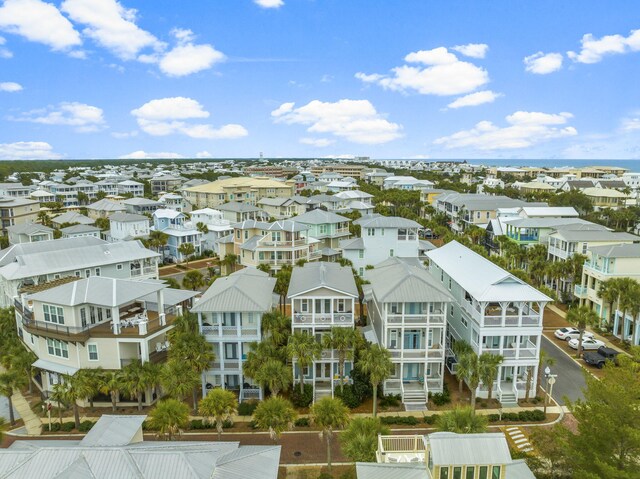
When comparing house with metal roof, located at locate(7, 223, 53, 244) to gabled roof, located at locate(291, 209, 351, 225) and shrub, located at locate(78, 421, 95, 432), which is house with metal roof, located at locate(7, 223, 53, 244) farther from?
shrub, located at locate(78, 421, 95, 432)

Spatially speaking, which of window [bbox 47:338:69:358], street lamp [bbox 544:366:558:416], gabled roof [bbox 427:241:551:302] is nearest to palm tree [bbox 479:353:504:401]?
gabled roof [bbox 427:241:551:302]

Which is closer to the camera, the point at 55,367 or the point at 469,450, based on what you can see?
the point at 469,450

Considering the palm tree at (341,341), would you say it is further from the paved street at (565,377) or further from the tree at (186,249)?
the tree at (186,249)

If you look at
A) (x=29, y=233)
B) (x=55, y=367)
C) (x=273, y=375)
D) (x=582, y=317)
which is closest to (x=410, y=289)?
(x=273, y=375)

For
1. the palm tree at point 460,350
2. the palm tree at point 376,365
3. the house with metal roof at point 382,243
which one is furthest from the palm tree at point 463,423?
the house with metal roof at point 382,243

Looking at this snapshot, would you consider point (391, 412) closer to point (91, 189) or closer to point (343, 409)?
point (343, 409)

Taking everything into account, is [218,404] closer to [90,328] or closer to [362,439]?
[362,439]

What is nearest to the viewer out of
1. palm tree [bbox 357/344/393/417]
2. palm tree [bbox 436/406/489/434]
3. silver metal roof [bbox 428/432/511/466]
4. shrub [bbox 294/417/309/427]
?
silver metal roof [bbox 428/432/511/466]
